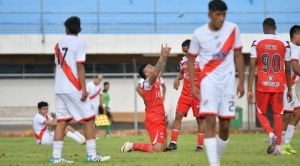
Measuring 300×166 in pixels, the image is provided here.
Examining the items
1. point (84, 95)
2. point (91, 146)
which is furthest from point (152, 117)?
point (84, 95)

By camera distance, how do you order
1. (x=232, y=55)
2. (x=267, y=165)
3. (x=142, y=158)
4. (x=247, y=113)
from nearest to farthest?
(x=232, y=55) < (x=267, y=165) < (x=142, y=158) < (x=247, y=113)

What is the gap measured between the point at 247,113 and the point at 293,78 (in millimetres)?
17806

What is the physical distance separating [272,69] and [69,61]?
3818 mm

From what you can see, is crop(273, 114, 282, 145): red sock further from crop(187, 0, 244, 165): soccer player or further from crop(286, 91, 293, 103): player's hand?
crop(187, 0, 244, 165): soccer player

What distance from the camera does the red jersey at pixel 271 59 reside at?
541 inches

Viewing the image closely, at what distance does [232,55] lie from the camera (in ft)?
34.4

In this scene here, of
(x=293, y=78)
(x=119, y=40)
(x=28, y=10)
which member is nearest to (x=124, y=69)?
(x=119, y=40)

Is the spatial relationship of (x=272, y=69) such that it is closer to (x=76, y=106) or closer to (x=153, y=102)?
(x=153, y=102)

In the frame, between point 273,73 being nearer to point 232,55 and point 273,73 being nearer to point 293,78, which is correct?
point 293,78

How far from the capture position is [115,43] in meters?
35.1

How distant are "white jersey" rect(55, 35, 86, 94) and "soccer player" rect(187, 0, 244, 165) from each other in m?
2.07

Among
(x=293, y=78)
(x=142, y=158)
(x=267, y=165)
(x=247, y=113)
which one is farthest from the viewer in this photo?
(x=247, y=113)

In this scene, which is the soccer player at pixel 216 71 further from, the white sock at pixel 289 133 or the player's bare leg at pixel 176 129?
the player's bare leg at pixel 176 129

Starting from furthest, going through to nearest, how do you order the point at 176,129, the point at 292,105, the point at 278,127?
the point at 176,129, the point at 292,105, the point at 278,127
